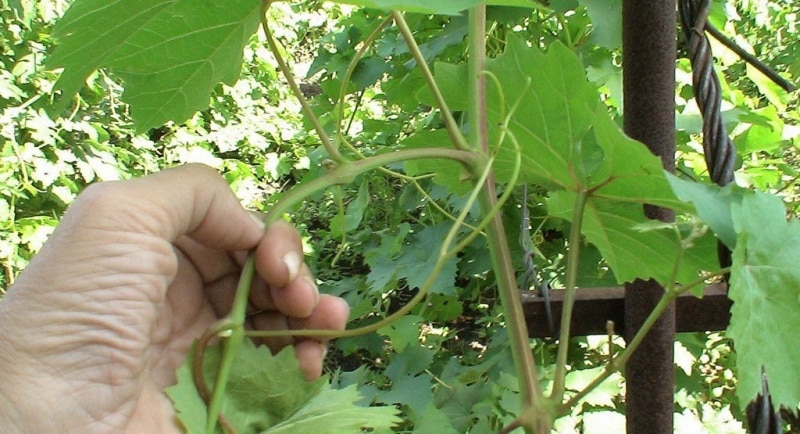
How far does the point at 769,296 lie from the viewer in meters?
0.47

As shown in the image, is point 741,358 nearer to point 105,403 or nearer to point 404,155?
point 404,155

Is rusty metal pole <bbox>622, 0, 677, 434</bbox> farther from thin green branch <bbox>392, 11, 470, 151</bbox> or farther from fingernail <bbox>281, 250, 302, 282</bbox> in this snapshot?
fingernail <bbox>281, 250, 302, 282</bbox>

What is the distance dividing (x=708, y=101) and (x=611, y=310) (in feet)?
1.15

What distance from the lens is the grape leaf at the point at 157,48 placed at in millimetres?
573

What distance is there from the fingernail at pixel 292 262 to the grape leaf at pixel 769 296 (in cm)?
33

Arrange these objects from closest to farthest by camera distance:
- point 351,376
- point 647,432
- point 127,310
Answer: point 127,310 < point 647,432 < point 351,376

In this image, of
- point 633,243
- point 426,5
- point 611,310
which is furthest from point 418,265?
point 426,5

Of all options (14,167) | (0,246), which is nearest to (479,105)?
(0,246)

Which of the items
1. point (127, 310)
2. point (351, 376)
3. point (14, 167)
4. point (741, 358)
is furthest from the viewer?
point (14, 167)

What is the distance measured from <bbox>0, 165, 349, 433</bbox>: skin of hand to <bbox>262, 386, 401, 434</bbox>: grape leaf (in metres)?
0.12

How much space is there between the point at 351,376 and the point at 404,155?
2.19 feet

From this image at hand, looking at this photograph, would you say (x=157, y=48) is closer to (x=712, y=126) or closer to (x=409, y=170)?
(x=409, y=170)

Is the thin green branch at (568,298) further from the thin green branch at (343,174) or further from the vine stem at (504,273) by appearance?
the thin green branch at (343,174)

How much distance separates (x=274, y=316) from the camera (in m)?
0.70
